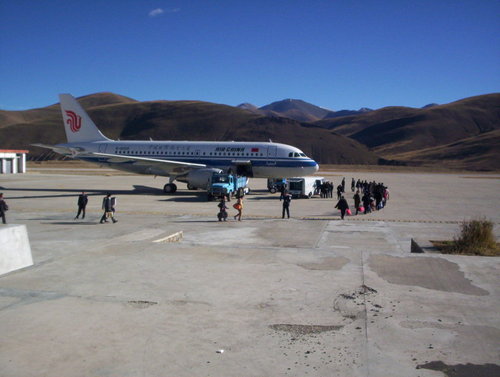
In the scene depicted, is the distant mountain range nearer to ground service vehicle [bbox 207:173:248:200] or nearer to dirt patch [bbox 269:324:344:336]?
ground service vehicle [bbox 207:173:248:200]

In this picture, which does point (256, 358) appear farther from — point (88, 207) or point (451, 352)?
point (88, 207)

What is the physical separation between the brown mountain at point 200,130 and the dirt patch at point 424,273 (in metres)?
136

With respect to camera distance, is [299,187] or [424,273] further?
[299,187]

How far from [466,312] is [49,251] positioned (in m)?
11.4

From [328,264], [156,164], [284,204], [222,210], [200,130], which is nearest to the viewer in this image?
[328,264]

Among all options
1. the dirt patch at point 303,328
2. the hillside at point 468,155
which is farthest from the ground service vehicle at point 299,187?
the hillside at point 468,155

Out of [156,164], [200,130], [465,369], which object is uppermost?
[200,130]

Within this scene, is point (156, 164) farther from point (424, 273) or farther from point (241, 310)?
point (241, 310)

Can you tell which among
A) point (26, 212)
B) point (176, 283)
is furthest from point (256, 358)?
point (26, 212)

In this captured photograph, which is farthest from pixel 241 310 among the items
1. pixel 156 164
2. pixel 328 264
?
pixel 156 164

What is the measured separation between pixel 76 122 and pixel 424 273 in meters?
36.0

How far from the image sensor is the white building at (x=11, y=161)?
67.7 m

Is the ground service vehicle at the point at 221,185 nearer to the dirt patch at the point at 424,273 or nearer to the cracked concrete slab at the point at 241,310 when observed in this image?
the cracked concrete slab at the point at 241,310

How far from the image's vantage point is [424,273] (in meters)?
11.6
